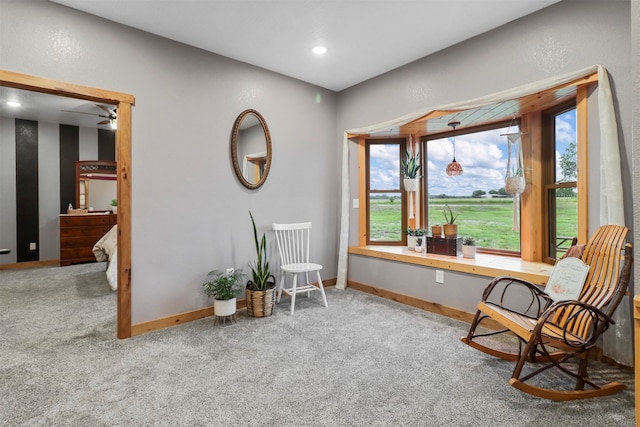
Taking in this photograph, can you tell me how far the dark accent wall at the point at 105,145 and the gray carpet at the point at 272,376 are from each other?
419 centimetres

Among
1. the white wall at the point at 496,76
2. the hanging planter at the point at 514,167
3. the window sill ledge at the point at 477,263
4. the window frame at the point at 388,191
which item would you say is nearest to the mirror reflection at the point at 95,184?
the white wall at the point at 496,76

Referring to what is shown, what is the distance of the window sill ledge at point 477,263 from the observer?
2.70 metres

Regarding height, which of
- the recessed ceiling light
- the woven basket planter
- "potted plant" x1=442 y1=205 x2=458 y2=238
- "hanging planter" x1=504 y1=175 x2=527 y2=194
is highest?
the recessed ceiling light

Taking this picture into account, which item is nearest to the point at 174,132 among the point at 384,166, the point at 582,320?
the point at 384,166

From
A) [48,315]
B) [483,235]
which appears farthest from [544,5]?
[48,315]

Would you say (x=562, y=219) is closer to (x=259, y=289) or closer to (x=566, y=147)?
(x=566, y=147)

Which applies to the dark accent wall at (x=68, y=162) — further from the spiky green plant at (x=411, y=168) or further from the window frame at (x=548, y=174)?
the window frame at (x=548, y=174)

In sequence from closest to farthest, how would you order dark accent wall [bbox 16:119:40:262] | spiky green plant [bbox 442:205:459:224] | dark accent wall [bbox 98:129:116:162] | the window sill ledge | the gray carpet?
1. the gray carpet
2. the window sill ledge
3. spiky green plant [bbox 442:205:459:224]
4. dark accent wall [bbox 16:119:40:262]
5. dark accent wall [bbox 98:129:116:162]

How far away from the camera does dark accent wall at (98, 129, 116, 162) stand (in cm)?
657

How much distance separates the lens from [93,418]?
5.54 feet

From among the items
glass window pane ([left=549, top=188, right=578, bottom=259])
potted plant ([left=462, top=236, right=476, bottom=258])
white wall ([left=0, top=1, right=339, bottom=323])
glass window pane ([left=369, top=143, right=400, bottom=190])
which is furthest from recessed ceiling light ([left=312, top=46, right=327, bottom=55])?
glass window pane ([left=549, top=188, right=578, bottom=259])

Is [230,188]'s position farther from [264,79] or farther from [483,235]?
[483,235]

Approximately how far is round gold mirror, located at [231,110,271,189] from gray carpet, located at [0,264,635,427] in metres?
1.48

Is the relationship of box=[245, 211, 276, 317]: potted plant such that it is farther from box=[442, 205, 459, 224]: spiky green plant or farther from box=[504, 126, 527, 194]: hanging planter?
box=[504, 126, 527, 194]: hanging planter
